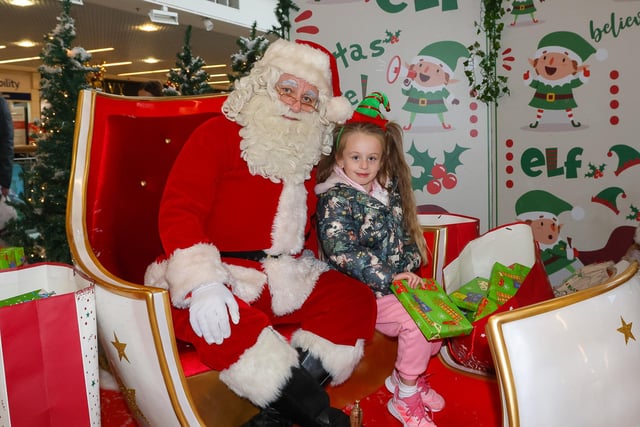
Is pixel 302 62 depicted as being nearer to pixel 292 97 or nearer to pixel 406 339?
pixel 292 97

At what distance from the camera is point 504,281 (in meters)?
2.15

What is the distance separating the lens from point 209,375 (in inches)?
68.3

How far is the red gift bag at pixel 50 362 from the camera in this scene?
1545mm

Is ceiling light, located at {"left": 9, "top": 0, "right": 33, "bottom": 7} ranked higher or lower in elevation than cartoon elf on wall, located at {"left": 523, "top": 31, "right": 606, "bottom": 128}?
higher

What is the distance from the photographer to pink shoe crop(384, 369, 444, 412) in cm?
221

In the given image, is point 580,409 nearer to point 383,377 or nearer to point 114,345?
point 383,377

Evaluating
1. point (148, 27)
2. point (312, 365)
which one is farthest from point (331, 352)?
point (148, 27)

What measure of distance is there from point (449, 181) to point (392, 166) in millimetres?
1752

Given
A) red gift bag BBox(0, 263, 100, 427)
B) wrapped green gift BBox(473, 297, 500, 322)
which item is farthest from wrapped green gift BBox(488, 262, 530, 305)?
red gift bag BBox(0, 263, 100, 427)

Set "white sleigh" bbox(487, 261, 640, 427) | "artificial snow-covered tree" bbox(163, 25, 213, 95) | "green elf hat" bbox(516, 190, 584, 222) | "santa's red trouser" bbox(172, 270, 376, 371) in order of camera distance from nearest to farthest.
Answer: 1. "white sleigh" bbox(487, 261, 640, 427)
2. "santa's red trouser" bbox(172, 270, 376, 371)
3. "green elf hat" bbox(516, 190, 584, 222)
4. "artificial snow-covered tree" bbox(163, 25, 213, 95)

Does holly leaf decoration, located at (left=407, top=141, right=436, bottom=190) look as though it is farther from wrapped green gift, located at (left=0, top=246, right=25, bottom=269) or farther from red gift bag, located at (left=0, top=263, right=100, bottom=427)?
red gift bag, located at (left=0, top=263, right=100, bottom=427)

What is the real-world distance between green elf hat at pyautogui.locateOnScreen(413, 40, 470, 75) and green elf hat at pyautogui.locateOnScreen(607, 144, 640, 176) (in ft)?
3.65

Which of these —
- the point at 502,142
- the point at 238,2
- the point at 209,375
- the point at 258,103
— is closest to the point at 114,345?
the point at 209,375

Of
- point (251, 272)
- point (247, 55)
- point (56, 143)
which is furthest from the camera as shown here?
point (247, 55)
